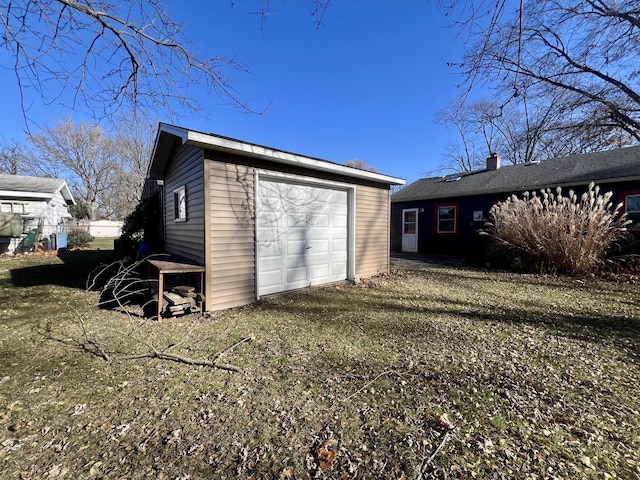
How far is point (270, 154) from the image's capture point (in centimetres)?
507

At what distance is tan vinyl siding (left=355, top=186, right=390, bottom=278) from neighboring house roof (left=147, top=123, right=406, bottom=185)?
1.47ft

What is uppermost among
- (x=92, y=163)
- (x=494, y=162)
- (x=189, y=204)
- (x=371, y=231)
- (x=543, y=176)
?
(x=92, y=163)

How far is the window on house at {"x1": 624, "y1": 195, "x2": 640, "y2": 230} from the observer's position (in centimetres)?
865

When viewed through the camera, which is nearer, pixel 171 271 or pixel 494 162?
pixel 171 271

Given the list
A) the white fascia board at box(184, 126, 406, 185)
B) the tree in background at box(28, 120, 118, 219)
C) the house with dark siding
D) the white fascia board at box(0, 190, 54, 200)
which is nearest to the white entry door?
the house with dark siding

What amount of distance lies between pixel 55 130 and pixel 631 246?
3648 centimetres

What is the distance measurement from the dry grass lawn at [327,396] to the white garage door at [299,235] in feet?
4.03

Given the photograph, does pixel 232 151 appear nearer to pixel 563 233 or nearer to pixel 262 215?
pixel 262 215

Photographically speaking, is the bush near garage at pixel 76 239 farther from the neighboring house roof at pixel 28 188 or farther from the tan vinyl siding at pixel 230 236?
the tan vinyl siding at pixel 230 236

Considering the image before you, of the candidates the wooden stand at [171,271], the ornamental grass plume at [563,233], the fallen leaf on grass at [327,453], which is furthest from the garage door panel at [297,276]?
the ornamental grass plume at [563,233]

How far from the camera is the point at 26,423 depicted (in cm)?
211

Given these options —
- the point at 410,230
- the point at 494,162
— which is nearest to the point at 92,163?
the point at 410,230

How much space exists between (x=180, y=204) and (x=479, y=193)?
1107 cm

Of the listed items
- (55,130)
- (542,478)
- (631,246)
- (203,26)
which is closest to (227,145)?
(203,26)
